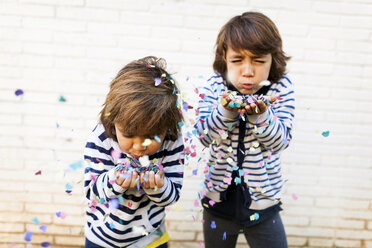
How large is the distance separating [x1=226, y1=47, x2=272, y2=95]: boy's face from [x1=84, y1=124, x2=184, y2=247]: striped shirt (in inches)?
15.5

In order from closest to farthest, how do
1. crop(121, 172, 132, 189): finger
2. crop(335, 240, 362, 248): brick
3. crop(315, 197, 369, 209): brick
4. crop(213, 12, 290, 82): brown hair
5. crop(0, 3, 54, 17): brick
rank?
crop(121, 172, 132, 189): finger < crop(213, 12, 290, 82): brown hair < crop(0, 3, 54, 17): brick < crop(315, 197, 369, 209): brick < crop(335, 240, 362, 248): brick

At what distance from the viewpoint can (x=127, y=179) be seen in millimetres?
1572

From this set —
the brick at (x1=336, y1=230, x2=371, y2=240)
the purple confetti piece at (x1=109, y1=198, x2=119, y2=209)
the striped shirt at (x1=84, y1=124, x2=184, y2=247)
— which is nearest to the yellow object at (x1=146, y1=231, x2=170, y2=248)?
the striped shirt at (x1=84, y1=124, x2=184, y2=247)

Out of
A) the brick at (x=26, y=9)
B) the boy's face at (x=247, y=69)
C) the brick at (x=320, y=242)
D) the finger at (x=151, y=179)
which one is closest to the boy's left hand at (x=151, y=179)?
the finger at (x=151, y=179)

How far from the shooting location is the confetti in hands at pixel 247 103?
1711mm

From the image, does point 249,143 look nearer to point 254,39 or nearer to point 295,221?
point 254,39

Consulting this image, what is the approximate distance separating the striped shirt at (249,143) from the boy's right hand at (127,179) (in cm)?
48

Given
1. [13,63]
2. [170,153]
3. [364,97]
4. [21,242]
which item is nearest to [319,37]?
[364,97]

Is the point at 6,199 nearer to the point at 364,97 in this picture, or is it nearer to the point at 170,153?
the point at 170,153

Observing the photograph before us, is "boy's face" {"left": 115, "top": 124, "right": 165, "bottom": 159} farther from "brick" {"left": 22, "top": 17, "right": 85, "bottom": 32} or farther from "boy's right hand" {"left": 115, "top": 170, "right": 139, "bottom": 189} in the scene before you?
"brick" {"left": 22, "top": 17, "right": 85, "bottom": 32}

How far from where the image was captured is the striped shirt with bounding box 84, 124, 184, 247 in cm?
172

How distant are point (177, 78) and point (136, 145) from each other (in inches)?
50.7

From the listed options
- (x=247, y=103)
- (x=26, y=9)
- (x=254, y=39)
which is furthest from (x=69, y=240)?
(x=254, y=39)

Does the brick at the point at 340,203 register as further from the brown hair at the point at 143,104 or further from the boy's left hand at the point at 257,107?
the brown hair at the point at 143,104
